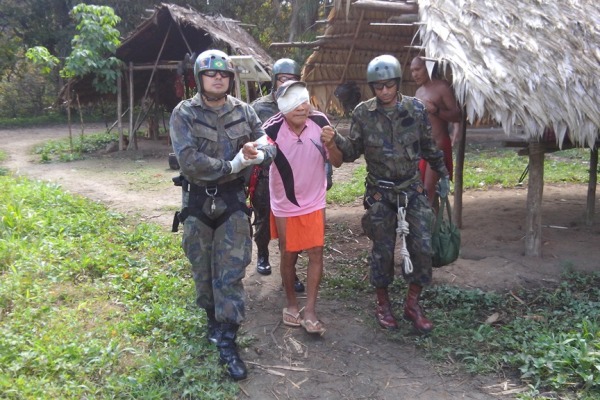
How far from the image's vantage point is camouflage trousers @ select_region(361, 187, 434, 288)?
4211mm

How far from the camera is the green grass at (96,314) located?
11.5 feet

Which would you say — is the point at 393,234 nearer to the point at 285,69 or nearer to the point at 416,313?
the point at 416,313

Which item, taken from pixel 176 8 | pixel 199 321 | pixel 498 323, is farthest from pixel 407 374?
pixel 176 8

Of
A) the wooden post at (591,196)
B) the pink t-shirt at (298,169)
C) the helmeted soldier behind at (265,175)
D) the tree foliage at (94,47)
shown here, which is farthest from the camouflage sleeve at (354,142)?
the tree foliage at (94,47)

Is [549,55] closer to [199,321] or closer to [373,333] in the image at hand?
[373,333]

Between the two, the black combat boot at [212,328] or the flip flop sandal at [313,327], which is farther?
the flip flop sandal at [313,327]

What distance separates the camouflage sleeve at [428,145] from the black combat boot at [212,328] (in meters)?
2.02

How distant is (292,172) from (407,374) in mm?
1629

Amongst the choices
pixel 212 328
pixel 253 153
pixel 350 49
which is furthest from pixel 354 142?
pixel 350 49

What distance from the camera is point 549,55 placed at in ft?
18.0

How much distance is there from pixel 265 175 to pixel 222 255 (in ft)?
5.18

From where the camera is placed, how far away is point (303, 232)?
4125 millimetres

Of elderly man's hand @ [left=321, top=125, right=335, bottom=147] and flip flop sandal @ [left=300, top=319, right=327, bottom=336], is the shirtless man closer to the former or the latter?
elderly man's hand @ [left=321, top=125, right=335, bottom=147]

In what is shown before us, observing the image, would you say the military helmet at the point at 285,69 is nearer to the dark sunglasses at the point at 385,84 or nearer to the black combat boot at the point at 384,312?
the dark sunglasses at the point at 385,84
